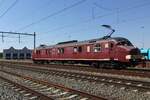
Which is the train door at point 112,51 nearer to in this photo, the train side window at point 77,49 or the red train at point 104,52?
the red train at point 104,52

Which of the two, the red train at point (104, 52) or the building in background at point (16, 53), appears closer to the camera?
the red train at point (104, 52)

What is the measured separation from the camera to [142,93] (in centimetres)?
1177

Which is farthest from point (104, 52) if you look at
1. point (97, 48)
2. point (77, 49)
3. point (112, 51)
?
point (77, 49)

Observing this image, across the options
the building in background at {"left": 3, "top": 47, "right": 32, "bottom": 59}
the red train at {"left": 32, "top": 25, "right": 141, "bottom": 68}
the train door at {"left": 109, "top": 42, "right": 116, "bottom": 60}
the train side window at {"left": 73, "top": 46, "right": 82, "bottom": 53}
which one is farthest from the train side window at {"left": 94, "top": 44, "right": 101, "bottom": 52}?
the building in background at {"left": 3, "top": 47, "right": 32, "bottom": 59}

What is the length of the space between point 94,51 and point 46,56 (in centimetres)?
1561

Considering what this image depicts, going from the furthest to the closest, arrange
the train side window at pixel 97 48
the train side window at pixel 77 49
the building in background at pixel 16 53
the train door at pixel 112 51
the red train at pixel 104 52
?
1. the building in background at pixel 16 53
2. the train side window at pixel 77 49
3. the train side window at pixel 97 48
4. the train door at pixel 112 51
5. the red train at pixel 104 52

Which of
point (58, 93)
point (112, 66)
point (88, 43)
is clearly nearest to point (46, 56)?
point (88, 43)

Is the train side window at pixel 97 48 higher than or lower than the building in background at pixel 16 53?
lower

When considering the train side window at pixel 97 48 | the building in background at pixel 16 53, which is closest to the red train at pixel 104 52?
the train side window at pixel 97 48

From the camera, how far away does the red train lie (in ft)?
80.5

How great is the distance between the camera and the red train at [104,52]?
24.5 metres

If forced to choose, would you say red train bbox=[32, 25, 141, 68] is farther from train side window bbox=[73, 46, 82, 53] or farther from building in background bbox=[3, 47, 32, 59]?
building in background bbox=[3, 47, 32, 59]

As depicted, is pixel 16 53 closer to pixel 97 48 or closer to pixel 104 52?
pixel 97 48

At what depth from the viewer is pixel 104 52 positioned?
26.5 m
